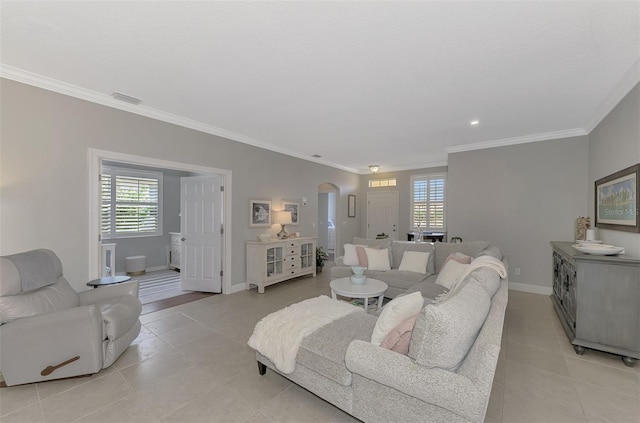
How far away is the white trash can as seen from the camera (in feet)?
19.1

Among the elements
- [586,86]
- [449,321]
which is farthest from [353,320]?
[586,86]

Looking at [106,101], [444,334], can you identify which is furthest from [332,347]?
[106,101]

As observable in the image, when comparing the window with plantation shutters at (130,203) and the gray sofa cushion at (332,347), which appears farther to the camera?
the window with plantation shutters at (130,203)

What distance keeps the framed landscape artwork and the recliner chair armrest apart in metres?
5.25

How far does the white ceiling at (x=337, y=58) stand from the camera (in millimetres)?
1840

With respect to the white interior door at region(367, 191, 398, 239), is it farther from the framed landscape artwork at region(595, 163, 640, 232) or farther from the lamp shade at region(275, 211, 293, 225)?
the framed landscape artwork at region(595, 163, 640, 232)

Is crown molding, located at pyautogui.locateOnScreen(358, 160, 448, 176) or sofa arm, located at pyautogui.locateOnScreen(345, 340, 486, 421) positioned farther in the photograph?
crown molding, located at pyautogui.locateOnScreen(358, 160, 448, 176)

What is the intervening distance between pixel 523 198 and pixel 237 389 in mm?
5365

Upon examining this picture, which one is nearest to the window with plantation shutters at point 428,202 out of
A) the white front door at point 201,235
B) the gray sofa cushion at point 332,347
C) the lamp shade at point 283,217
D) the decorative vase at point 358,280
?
the lamp shade at point 283,217

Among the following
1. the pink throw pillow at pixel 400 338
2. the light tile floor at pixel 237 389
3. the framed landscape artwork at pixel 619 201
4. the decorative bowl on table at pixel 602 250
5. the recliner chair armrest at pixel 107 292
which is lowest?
the light tile floor at pixel 237 389

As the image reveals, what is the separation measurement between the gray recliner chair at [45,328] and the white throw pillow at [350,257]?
10.2 ft

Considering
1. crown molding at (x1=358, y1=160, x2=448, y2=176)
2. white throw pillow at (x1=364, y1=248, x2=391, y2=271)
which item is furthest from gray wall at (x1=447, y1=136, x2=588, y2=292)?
white throw pillow at (x1=364, y1=248, x2=391, y2=271)

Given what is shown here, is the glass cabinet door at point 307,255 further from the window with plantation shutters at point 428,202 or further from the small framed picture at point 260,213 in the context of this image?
the window with plantation shutters at point 428,202

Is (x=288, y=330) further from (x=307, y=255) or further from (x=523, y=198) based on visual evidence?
(x=523, y=198)
